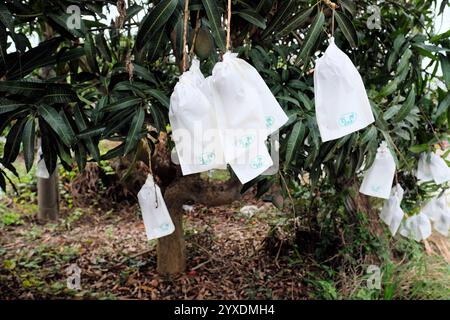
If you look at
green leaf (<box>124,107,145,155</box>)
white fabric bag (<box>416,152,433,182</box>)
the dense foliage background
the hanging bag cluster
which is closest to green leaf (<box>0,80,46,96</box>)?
the dense foliage background

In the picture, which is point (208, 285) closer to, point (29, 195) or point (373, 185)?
point (373, 185)

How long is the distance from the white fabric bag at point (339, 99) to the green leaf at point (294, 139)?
293 mm

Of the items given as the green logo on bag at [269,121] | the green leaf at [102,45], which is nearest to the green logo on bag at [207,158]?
the green logo on bag at [269,121]

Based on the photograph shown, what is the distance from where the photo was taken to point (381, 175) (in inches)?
53.7

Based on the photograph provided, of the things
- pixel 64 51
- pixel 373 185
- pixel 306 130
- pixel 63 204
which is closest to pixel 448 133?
pixel 373 185

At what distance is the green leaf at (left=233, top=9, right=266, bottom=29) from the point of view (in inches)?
37.0

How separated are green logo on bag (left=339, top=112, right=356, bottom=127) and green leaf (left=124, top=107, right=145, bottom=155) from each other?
18.3 inches

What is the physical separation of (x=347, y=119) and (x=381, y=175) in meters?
0.69

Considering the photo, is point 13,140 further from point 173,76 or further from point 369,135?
point 369,135

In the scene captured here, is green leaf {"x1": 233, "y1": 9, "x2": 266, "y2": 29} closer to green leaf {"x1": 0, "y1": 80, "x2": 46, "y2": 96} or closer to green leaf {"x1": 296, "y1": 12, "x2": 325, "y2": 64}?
green leaf {"x1": 296, "y1": 12, "x2": 325, "y2": 64}

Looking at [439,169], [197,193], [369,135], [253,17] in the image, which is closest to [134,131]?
[253,17]
